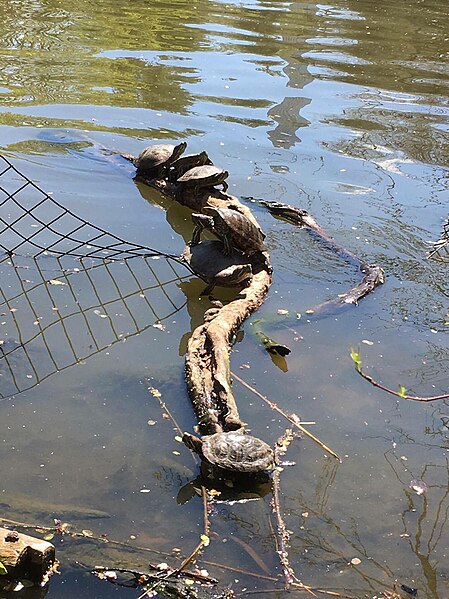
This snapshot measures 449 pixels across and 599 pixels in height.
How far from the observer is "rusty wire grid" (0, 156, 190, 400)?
4652 mm

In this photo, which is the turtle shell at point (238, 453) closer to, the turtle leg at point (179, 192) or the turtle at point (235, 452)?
the turtle at point (235, 452)

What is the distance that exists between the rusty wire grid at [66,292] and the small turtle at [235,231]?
1.30ft

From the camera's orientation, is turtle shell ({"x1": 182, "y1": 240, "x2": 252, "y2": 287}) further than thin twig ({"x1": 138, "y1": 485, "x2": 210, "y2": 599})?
Yes

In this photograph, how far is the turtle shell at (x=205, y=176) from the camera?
6793 mm

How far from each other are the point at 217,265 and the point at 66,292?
1057 millimetres

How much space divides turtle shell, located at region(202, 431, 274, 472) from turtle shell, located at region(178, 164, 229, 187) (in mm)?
3482

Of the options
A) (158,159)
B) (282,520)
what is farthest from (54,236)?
(282,520)

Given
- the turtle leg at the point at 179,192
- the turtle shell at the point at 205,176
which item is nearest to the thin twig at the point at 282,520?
Result: the turtle shell at the point at 205,176

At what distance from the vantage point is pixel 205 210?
6.11 meters

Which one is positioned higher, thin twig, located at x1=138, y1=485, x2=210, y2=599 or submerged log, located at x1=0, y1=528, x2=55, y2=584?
submerged log, located at x1=0, y1=528, x2=55, y2=584

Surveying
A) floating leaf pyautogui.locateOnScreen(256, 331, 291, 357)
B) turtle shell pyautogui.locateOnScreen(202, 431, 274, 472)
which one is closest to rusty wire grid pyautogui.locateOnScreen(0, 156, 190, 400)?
floating leaf pyautogui.locateOnScreen(256, 331, 291, 357)

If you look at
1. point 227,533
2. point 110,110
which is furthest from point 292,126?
point 227,533

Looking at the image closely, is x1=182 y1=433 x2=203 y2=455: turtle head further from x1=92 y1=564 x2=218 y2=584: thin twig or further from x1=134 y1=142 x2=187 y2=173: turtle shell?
x1=134 y1=142 x2=187 y2=173: turtle shell

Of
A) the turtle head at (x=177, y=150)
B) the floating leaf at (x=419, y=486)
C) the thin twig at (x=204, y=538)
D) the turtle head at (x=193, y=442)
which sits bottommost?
the floating leaf at (x=419, y=486)
